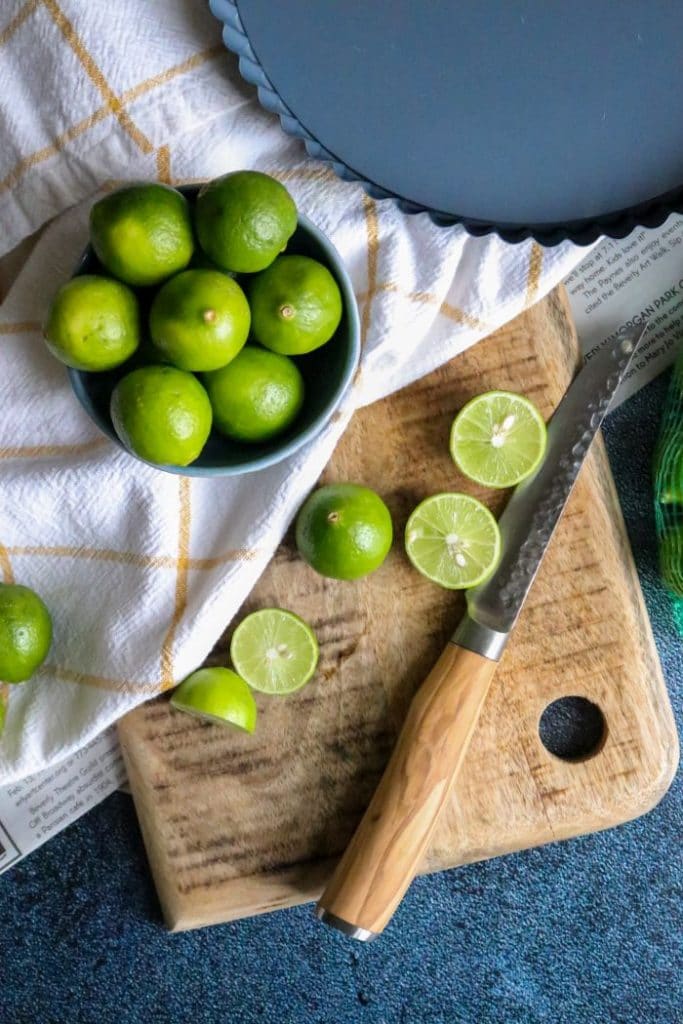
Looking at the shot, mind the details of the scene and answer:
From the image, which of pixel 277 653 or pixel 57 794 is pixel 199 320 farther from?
pixel 57 794

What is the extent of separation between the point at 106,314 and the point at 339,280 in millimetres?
171

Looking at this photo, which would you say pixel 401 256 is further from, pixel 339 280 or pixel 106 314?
pixel 106 314

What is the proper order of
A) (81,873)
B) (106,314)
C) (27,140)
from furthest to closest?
1. (81,873)
2. (27,140)
3. (106,314)

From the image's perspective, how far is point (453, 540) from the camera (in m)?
0.77

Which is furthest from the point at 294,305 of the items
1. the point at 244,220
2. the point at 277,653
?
the point at 277,653

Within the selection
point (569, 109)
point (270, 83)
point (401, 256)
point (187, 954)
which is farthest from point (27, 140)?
point (187, 954)

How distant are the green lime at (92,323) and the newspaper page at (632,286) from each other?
0.45 metres

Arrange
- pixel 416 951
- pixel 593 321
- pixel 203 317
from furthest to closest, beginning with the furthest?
1. pixel 416 951
2. pixel 593 321
3. pixel 203 317

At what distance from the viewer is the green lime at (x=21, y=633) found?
73cm

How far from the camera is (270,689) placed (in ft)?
2.54

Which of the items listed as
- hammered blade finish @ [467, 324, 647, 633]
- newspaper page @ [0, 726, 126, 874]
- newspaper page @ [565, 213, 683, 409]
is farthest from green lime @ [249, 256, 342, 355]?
newspaper page @ [0, 726, 126, 874]

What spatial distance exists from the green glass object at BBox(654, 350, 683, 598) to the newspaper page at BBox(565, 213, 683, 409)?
5 cm

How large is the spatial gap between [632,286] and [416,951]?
2.48 feet

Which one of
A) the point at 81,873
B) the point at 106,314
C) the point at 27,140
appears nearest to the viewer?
the point at 106,314
